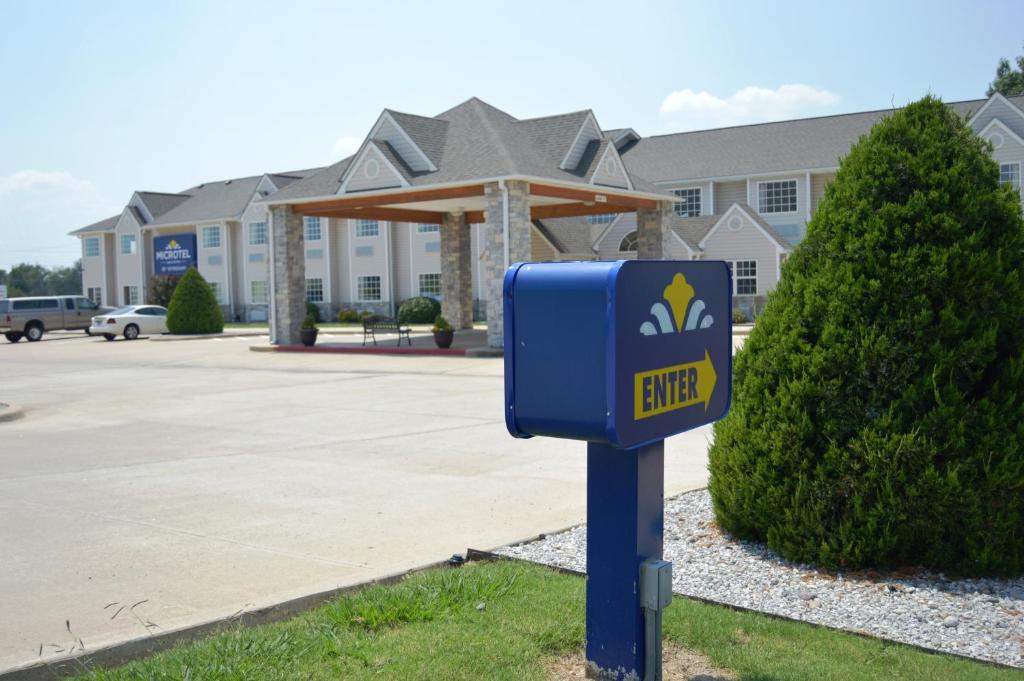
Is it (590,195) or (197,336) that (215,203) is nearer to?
(197,336)

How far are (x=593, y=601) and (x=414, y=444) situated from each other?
7228 mm

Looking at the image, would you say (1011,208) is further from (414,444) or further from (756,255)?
(756,255)

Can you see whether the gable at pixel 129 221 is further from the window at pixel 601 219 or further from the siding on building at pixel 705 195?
the siding on building at pixel 705 195

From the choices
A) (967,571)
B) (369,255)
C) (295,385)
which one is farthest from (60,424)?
A: (369,255)

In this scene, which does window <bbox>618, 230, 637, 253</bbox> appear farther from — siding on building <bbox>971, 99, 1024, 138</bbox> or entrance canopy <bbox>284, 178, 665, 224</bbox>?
siding on building <bbox>971, 99, 1024, 138</bbox>

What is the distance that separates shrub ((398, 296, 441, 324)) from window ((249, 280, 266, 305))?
12.2m

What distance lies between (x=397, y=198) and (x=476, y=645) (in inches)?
968

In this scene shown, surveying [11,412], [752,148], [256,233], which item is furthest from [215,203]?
[11,412]

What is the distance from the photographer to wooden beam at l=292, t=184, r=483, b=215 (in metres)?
26.8

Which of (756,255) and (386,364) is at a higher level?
(756,255)

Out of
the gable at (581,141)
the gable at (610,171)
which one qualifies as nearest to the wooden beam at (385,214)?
the gable at (581,141)

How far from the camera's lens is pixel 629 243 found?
42.0 m

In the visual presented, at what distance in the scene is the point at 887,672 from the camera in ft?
13.4

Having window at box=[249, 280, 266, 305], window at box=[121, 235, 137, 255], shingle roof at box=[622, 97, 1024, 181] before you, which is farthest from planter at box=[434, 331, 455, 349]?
window at box=[121, 235, 137, 255]
